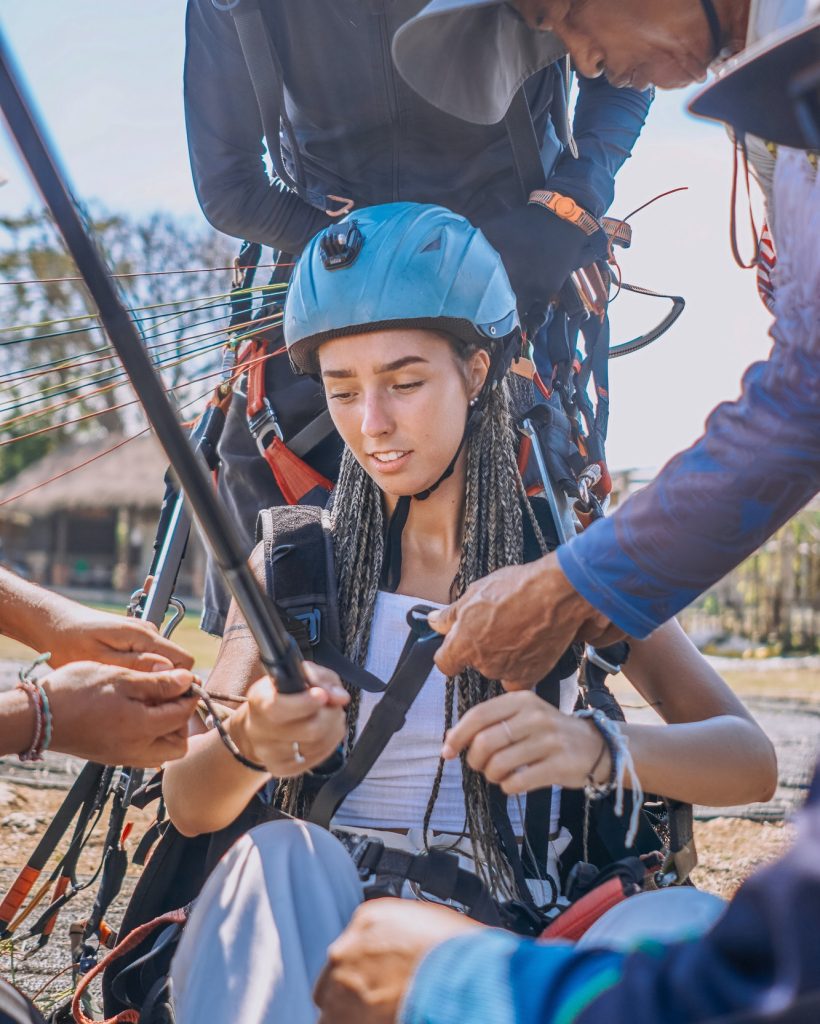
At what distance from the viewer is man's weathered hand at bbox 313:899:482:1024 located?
1342mm

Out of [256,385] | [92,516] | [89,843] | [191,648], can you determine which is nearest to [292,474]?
[256,385]

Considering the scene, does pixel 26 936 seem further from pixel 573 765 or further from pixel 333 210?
pixel 333 210

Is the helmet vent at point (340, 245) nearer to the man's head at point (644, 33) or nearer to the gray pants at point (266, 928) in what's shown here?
the man's head at point (644, 33)

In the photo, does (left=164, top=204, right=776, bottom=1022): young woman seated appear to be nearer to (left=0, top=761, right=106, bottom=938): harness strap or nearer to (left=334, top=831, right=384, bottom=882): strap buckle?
(left=334, top=831, right=384, bottom=882): strap buckle

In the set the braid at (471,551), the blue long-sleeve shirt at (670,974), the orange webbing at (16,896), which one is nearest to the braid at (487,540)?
the braid at (471,551)

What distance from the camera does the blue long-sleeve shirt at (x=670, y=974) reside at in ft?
3.39

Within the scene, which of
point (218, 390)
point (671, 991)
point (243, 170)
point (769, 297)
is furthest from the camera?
point (218, 390)

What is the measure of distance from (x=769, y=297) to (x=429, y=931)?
152 centimetres

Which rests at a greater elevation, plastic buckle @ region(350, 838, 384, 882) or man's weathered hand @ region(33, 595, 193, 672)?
man's weathered hand @ region(33, 595, 193, 672)

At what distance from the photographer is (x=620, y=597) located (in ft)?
6.56

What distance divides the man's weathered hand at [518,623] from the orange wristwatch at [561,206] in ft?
5.17

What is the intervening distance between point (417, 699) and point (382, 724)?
20 centimetres

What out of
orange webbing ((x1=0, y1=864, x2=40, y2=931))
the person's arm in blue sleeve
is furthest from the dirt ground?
the person's arm in blue sleeve

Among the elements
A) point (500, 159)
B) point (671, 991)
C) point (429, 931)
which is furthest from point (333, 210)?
point (671, 991)
